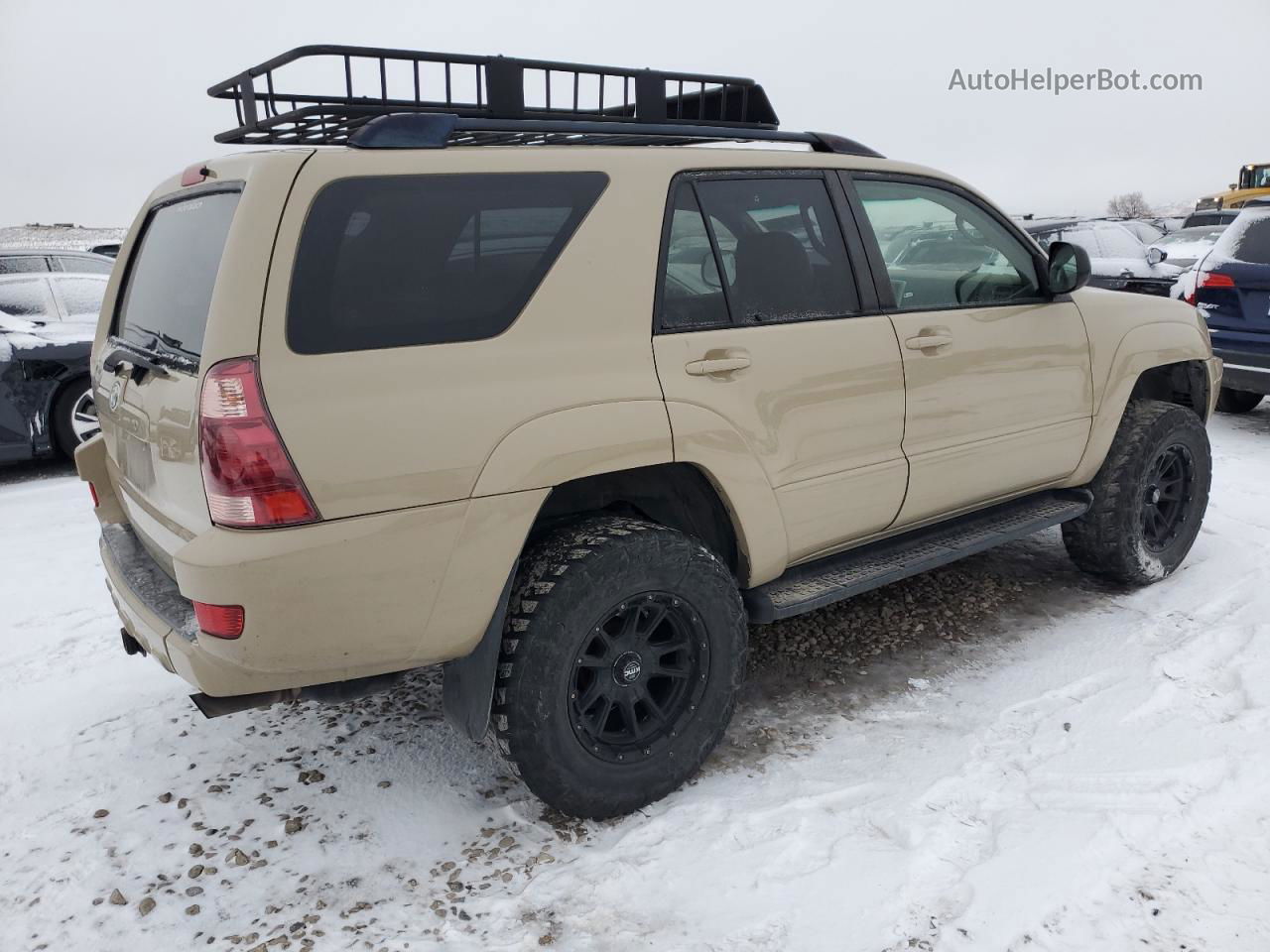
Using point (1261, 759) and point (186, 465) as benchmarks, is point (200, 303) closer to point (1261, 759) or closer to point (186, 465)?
point (186, 465)

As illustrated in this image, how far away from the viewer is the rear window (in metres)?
2.19

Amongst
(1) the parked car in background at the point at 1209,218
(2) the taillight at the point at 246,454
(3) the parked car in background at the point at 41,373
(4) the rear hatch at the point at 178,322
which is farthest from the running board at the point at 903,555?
(1) the parked car in background at the point at 1209,218

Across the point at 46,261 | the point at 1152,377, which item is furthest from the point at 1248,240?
the point at 46,261

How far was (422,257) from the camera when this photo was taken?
7.57ft

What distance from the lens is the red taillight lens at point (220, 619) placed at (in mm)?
2139

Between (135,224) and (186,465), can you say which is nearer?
(186,465)

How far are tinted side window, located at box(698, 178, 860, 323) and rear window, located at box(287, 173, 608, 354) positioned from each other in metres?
0.55

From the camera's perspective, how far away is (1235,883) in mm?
2336

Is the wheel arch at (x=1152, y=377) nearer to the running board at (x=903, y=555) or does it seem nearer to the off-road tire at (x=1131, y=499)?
the off-road tire at (x=1131, y=499)

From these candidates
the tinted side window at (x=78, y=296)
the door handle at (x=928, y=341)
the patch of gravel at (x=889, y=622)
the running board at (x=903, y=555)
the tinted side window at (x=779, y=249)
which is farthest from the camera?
the tinted side window at (x=78, y=296)

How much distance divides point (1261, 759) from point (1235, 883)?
0.66 metres

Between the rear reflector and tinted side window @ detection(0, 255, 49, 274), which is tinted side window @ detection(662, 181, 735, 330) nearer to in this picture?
the rear reflector

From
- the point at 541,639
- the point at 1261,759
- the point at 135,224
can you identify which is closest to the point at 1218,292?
the point at 1261,759

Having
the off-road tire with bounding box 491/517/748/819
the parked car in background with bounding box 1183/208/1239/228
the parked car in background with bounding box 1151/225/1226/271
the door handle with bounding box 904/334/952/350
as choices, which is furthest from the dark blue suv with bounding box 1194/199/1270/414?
the parked car in background with bounding box 1183/208/1239/228
